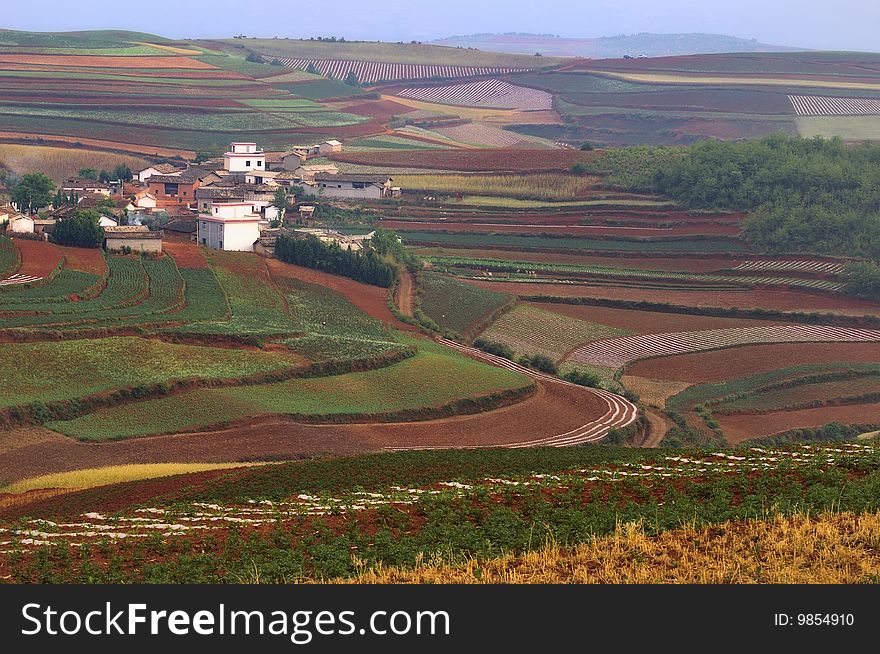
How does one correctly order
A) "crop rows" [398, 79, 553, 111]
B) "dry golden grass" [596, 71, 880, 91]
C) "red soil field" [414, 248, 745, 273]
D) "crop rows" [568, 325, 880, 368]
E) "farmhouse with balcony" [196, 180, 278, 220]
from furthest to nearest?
"crop rows" [398, 79, 553, 111]
"dry golden grass" [596, 71, 880, 91]
"farmhouse with balcony" [196, 180, 278, 220]
"red soil field" [414, 248, 745, 273]
"crop rows" [568, 325, 880, 368]

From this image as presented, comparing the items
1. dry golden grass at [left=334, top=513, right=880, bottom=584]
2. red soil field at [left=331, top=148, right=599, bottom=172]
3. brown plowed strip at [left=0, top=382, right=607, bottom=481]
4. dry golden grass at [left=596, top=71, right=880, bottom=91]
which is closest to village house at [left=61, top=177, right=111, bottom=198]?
red soil field at [left=331, top=148, right=599, bottom=172]

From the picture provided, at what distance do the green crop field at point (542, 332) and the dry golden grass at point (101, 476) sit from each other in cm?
2871

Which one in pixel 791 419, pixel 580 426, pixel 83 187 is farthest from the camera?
pixel 83 187

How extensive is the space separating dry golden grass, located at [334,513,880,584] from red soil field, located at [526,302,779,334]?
47.7 m

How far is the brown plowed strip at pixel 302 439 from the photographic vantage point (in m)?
38.7

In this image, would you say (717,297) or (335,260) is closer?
(335,260)

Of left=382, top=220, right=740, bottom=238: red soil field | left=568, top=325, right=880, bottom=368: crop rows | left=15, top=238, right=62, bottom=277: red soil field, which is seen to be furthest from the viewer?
left=382, top=220, right=740, bottom=238: red soil field

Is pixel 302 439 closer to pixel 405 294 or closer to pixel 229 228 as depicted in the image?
pixel 405 294

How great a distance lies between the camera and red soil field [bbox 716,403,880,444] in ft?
174

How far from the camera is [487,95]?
176750mm

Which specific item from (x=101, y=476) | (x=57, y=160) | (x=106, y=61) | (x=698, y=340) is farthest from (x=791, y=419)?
(x=106, y=61)

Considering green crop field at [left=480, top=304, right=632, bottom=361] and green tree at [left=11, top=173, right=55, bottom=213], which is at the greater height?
green tree at [left=11, top=173, right=55, bottom=213]

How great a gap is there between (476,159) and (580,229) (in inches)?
915

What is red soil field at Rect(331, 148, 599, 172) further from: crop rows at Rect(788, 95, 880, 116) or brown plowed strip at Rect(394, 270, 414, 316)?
crop rows at Rect(788, 95, 880, 116)
